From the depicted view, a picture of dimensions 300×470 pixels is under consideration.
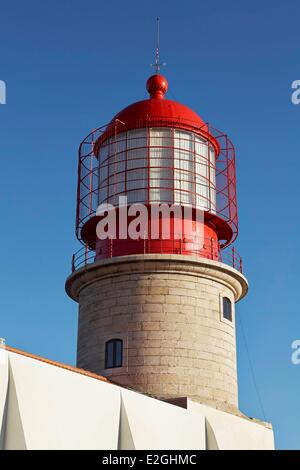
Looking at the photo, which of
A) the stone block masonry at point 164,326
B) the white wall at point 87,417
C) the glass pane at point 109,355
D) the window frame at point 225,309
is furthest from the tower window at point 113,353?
the window frame at point 225,309

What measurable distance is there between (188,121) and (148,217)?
364 cm

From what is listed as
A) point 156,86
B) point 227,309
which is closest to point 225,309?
point 227,309

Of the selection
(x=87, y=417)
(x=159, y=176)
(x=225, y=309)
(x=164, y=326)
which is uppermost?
(x=159, y=176)

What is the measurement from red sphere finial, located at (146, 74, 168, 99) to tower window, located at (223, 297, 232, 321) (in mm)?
7289

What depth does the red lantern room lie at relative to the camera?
23.7 meters

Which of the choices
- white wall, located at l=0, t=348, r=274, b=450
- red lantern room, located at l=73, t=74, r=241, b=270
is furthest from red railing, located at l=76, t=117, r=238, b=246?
white wall, located at l=0, t=348, r=274, b=450

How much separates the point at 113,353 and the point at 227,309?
13.0ft

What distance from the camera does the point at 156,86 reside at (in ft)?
86.3

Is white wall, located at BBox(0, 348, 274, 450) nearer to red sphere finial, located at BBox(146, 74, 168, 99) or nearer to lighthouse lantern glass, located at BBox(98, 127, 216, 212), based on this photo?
lighthouse lantern glass, located at BBox(98, 127, 216, 212)

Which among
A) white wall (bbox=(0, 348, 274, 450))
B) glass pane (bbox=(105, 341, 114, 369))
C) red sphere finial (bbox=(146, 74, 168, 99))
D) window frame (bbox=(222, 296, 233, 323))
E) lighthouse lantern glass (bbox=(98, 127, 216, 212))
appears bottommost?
white wall (bbox=(0, 348, 274, 450))

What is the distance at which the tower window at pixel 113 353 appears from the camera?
2248 centimetres

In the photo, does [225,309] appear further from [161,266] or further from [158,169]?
[158,169]

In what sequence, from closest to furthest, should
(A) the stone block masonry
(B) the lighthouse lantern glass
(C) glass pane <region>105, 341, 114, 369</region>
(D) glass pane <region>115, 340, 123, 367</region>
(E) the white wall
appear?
1. (E) the white wall
2. (A) the stone block masonry
3. (D) glass pane <region>115, 340, 123, 367</region>
4. (C) glass pane <region>105, 341, 114, 369</region>
5. (B) the lighthouse lantern glass
